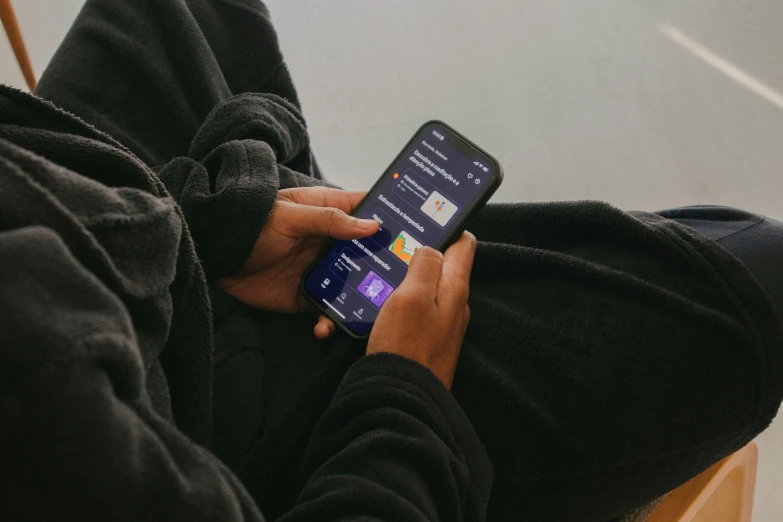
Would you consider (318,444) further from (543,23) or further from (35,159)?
(543,23)

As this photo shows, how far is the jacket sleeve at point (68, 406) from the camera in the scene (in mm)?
218

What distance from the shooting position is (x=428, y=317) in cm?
42

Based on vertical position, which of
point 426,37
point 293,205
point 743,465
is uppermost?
point 426,37

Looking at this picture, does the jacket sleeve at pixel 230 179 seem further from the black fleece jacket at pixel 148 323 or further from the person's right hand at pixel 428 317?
the person's right hand at pixel 428 317

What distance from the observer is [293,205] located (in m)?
0.48

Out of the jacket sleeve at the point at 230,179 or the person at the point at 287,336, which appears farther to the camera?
the jacket sleeve at the point at 230,179

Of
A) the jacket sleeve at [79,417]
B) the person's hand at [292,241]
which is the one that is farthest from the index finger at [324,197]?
the jacket sleeve at [79,417]

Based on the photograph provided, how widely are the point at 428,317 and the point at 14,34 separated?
0.68 meters

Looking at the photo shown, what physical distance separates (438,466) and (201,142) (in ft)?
1.11

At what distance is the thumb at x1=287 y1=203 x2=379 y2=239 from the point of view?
1.58 ft

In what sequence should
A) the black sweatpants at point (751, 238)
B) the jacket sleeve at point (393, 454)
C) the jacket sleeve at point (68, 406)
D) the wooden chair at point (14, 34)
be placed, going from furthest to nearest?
the wooden chair at point (14, 34) → the black sweatpants at point (751, 238) → the jacket sleeve at point (393, 454) → the jacket sleeve at point (68, 406)

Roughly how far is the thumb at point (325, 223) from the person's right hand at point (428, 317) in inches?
2.4

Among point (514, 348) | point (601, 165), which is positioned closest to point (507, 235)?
point (514, 348)

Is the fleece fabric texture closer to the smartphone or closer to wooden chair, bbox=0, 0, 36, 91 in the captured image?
the smartphone
